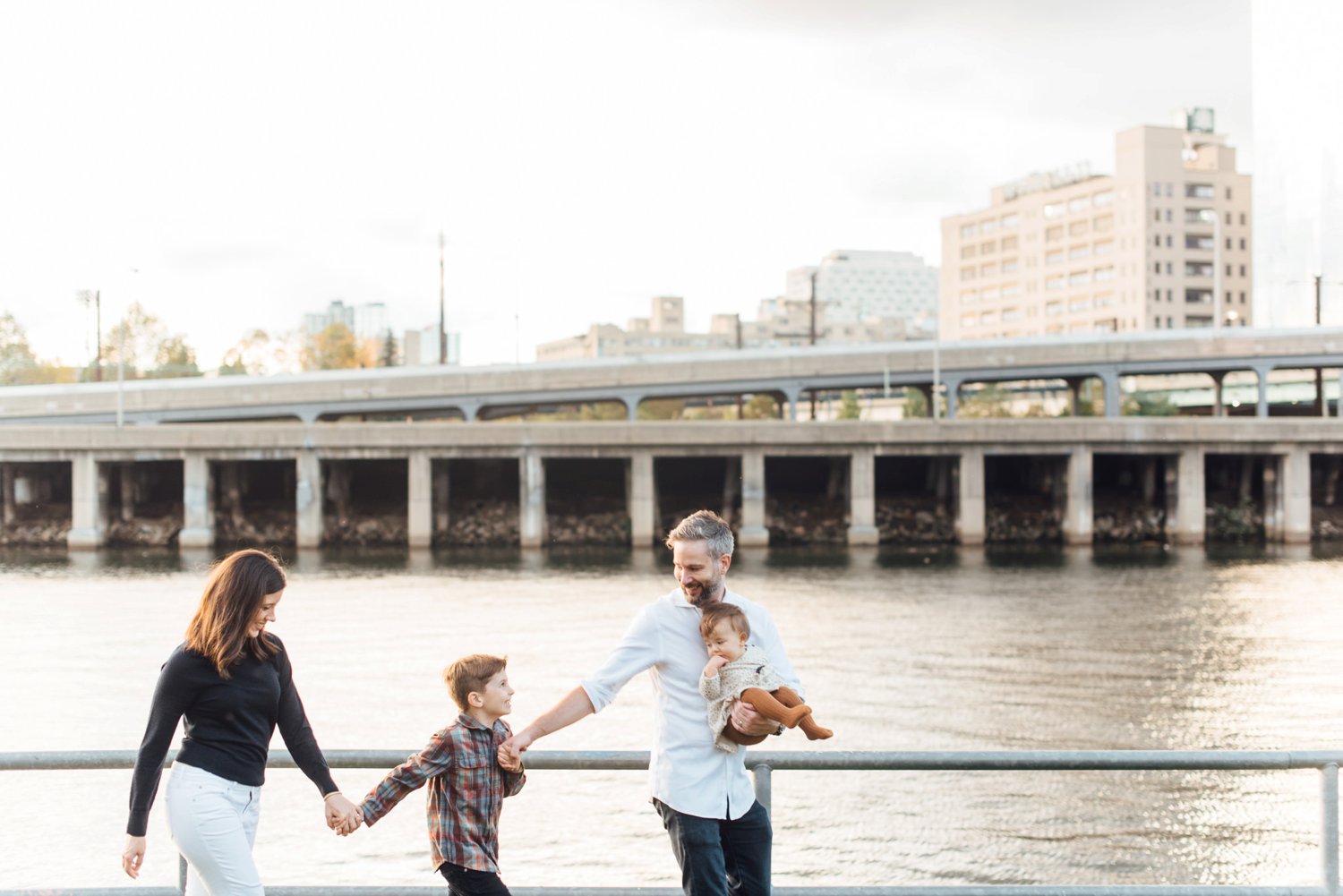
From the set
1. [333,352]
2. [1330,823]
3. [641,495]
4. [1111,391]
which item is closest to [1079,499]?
[641,495]

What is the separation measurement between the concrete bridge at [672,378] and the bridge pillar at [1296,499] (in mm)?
25506

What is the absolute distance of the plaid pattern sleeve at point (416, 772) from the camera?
5.65m

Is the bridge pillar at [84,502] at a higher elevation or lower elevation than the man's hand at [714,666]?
lower

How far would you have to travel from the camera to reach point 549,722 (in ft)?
18.6

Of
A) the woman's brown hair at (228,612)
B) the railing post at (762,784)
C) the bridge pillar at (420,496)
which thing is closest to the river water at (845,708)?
the railing post at (762,784)

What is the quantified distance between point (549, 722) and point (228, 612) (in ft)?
4.27

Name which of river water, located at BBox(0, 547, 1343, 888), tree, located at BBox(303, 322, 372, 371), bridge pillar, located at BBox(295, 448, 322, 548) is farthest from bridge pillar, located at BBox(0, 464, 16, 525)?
tree, located at BBox(303, 322, 372, 371)

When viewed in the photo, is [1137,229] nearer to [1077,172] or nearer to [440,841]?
[1077,172]

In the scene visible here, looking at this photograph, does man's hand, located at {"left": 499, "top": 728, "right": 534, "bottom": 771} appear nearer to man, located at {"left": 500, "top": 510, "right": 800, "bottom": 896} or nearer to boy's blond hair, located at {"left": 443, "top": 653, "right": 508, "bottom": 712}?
man, located at {"left": 500, "top": 510, "right": 800, "bottom": 896}

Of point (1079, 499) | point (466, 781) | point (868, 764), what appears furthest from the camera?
point (1079, 499)

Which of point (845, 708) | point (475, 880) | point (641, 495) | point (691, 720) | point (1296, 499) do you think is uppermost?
point (691, 720)

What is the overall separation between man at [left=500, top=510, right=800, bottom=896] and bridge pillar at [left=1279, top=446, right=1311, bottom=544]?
55273mm

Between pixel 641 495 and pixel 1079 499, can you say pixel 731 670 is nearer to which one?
pixel 641 495

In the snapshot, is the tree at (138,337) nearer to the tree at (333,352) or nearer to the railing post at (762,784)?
the tree at (333,352)
